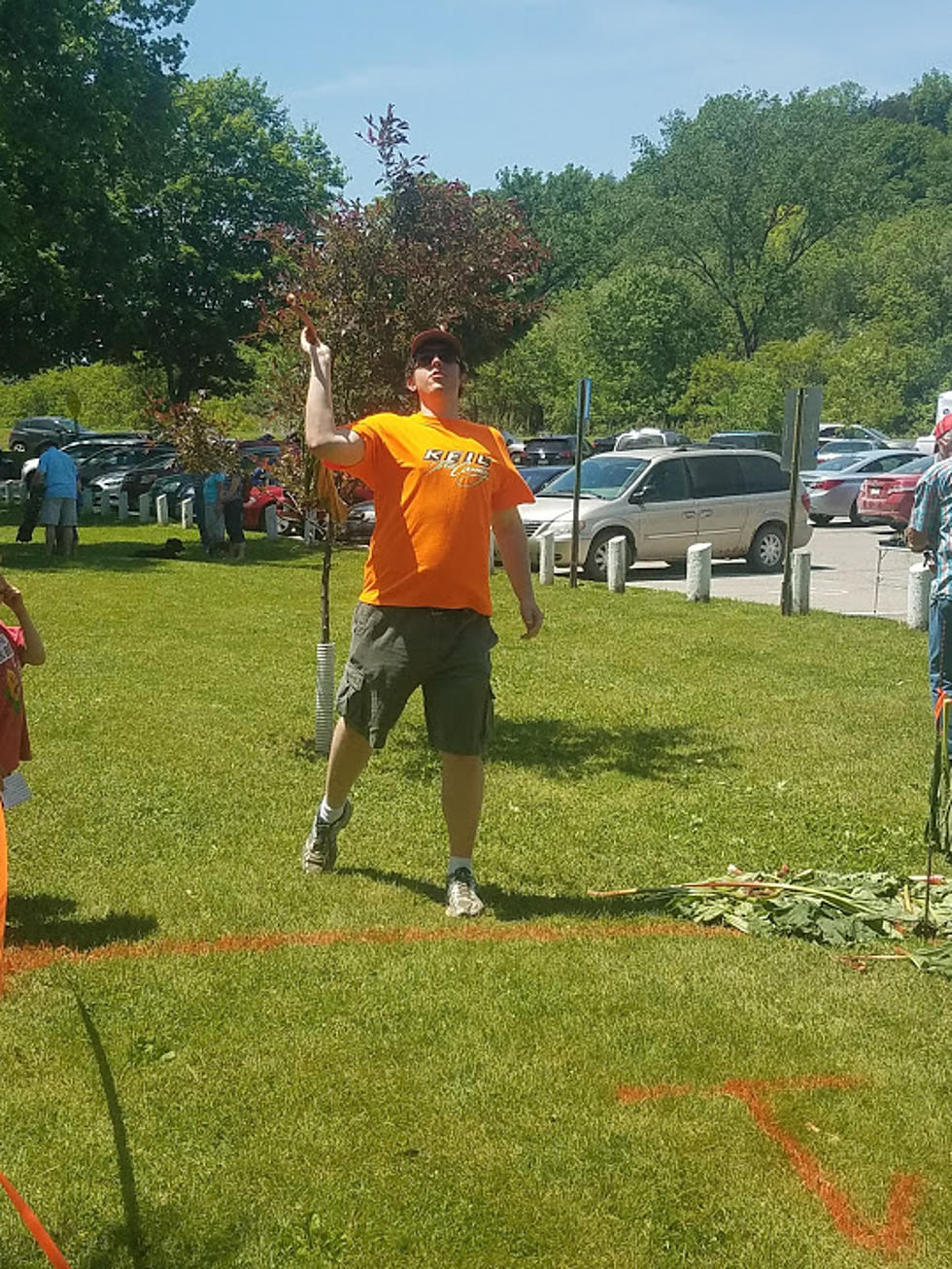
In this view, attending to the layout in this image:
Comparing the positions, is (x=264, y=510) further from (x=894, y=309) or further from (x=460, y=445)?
(x=894, y=309)

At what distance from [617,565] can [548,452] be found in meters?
24.1

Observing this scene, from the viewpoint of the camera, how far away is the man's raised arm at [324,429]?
A: 16.5ft

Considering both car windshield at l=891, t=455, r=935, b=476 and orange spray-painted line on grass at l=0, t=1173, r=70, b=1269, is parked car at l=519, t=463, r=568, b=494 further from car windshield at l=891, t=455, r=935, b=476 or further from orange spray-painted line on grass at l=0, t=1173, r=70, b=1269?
orange spray-painted line on grass at l=0, t=1173, r=70, b=1269

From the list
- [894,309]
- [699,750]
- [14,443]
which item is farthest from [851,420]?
[699,750]

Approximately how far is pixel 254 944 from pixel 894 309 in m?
63.5

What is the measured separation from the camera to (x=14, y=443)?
5312 centimetres

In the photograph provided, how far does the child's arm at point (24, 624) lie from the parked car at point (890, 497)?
23300 millimetres

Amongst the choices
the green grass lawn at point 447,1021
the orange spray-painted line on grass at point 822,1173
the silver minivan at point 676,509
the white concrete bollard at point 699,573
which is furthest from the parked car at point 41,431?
the orange spray-painted line on grass at point 822,1173

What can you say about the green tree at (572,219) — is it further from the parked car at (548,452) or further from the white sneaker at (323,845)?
the white sneaker at (323,845)

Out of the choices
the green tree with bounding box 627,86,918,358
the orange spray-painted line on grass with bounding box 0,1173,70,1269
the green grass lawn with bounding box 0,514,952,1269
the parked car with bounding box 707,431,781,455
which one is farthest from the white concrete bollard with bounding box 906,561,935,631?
the green tree with bounding box 627,86,918,358

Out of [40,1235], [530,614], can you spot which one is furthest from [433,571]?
[40,1235]

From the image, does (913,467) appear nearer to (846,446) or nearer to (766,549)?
(766,549)

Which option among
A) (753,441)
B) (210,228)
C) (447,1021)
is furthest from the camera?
(210,228)

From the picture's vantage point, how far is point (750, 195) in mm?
65562
